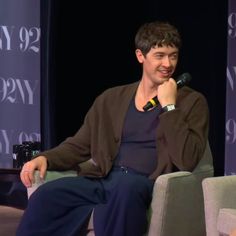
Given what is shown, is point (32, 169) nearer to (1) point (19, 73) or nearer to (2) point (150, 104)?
(2) point (150, 104)

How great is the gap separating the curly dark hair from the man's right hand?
0.65m

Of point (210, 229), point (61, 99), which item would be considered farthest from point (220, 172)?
point (210, 229)

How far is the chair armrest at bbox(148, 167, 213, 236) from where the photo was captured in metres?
2.41

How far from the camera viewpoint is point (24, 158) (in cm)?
373

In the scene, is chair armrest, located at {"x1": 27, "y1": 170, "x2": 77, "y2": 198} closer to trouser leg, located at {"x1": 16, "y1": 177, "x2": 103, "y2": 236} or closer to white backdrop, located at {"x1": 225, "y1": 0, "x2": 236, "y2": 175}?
trouser leg, located at {"x1": 16, "y1": 177, "x2": 103, "y2": 236}

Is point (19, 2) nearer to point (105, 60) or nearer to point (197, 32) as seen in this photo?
point (105, 60)

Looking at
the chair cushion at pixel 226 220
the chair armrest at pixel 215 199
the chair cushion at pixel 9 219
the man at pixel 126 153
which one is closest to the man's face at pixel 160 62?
the man at pixel 126 153

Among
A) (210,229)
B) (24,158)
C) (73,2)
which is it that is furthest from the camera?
(73,2)

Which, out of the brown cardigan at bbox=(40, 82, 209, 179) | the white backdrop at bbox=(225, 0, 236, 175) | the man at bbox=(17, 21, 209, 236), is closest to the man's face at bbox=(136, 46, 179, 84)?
the man at bbox=(17, 21, 209, 236)

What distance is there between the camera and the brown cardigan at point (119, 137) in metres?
2.49

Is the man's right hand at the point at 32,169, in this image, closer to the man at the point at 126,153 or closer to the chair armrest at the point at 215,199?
the man at the point at 126,153

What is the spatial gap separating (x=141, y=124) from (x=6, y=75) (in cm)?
206

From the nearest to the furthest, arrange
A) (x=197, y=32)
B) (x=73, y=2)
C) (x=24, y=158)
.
→ (x=24, y=158), (x=197, y=32), (x=73, y=2)

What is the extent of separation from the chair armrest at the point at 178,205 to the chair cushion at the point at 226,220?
0.24 meters
